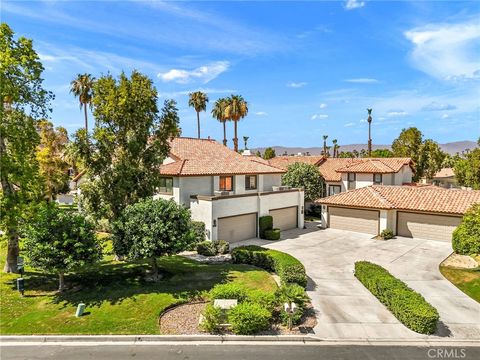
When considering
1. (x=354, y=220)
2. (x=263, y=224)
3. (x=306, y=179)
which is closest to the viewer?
(x=263, y=224)

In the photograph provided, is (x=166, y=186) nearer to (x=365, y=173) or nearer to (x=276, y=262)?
(x=276, y=262)

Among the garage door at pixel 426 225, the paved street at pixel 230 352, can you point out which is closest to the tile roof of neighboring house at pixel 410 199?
the garage door at pixel 426 225

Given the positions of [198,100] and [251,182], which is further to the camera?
[198,100]

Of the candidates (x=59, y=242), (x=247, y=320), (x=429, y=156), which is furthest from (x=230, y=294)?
(x=429, y=156)

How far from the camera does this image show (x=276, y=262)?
20750 millimetres

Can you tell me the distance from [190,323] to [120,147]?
1118 centimetres

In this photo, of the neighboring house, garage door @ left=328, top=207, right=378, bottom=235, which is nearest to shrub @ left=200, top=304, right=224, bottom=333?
garage door @ left=328, top=207, right=378, bottom=235

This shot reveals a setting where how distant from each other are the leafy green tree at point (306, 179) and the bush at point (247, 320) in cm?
2804

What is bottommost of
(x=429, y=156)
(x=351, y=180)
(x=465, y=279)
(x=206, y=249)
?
(x=465, y=279)

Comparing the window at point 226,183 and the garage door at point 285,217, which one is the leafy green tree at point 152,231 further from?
the garage door at point 285,217

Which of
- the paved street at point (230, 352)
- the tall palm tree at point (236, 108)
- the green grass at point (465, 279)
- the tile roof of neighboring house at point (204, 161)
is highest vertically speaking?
the tall palm tree at point (236, 108)

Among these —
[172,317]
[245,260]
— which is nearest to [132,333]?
[172,317]

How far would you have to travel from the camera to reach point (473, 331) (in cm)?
1382

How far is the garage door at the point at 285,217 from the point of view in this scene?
3291 centimetres
